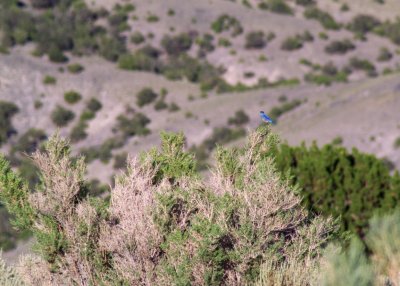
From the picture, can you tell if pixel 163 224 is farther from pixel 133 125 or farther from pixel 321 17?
pixel 321 17

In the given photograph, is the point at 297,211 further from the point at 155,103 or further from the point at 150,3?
the point at 150,3

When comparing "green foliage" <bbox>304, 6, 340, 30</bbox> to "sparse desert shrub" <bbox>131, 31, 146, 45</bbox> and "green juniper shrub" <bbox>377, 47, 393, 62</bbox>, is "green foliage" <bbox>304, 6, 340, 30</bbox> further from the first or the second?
"sparse desert shrub" <bbox>131, 31, 146, 45</bbox>

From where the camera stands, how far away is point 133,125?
228 feet

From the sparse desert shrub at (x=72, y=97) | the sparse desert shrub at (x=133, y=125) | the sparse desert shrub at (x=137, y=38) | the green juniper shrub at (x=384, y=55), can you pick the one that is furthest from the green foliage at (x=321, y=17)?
the sparse desert shrub at (x=72, y=97)

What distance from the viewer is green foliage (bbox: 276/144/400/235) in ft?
109

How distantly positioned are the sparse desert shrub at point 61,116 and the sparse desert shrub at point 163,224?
56.7 m

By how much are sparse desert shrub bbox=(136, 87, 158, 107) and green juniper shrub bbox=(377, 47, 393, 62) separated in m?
24.0

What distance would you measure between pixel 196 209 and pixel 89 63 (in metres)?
69.2

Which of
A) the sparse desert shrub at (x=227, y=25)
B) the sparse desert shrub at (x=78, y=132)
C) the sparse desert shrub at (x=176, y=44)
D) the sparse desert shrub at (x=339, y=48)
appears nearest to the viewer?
the sparse desert shrub at (x=78, y=132)

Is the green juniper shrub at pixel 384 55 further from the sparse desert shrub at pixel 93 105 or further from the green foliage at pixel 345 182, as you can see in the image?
the green foliage at pixel 345 182

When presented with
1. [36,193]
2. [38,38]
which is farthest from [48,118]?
[36,193]

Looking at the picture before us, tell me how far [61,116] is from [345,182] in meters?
38.9

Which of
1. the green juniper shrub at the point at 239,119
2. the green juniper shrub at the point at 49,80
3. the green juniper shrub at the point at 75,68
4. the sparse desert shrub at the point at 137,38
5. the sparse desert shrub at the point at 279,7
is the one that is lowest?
the sparse desert shrub at the point at 279,7

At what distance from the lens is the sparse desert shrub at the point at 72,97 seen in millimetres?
73169
